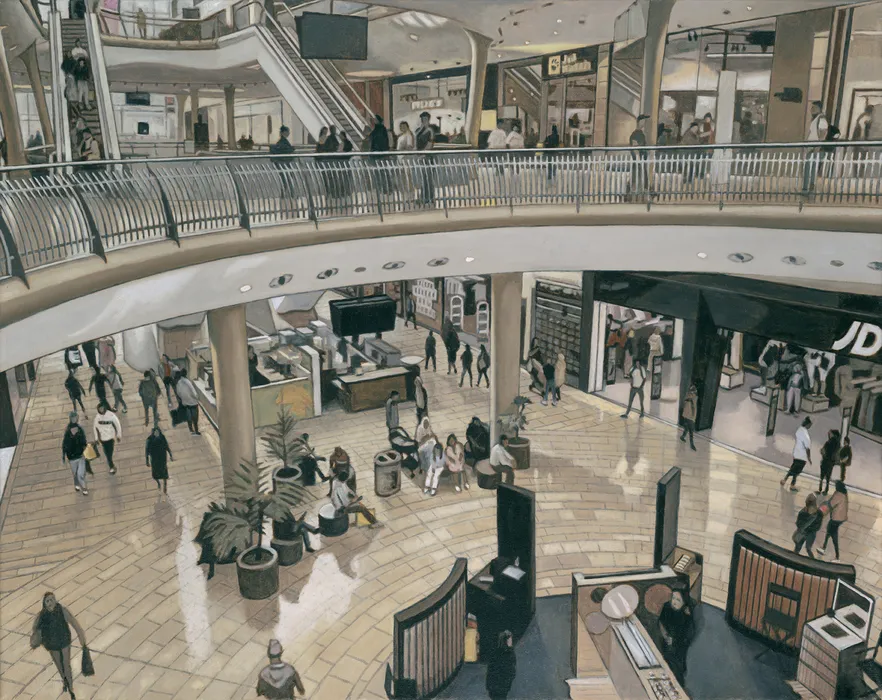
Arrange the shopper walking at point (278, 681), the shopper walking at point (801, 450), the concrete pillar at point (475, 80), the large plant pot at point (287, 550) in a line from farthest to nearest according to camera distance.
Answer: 1. the concrete pillar at point (475, 80)
2. the shopper walking at point (801, 450)
3. the large plant pot at point (287, 550)
4. the shopper walking at point (278, 681)

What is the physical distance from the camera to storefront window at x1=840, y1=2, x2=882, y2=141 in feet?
49.9

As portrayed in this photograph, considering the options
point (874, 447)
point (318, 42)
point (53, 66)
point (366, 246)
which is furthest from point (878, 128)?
point (53, 66)

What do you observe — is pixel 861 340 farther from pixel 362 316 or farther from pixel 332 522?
pixel 362 316

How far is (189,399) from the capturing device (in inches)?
674

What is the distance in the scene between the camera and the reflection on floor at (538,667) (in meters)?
9.11

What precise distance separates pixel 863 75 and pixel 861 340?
6000 millimetres

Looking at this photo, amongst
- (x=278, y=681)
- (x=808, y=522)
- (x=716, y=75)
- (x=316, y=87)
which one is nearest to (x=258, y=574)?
(x=278, y=681)

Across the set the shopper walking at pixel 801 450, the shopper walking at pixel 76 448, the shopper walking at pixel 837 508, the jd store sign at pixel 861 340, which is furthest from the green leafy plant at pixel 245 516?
the jd store sign at pixel 861 340

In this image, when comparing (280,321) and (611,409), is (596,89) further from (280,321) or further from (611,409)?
(280,321)

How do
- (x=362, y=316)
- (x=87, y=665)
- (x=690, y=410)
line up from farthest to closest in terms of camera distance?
(x=362, y=316), (x=690, y=410), (x=87, y=665)

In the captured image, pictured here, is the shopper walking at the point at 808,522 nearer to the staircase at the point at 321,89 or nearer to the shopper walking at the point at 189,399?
the staircase at the point at 321,89

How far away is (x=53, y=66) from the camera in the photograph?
13250mm

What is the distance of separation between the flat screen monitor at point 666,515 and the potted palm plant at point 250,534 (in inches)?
208

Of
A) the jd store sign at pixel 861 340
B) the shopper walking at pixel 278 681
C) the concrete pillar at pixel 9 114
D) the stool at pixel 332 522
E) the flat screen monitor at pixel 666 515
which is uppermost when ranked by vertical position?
the concrete pillar at pixel 9 114
